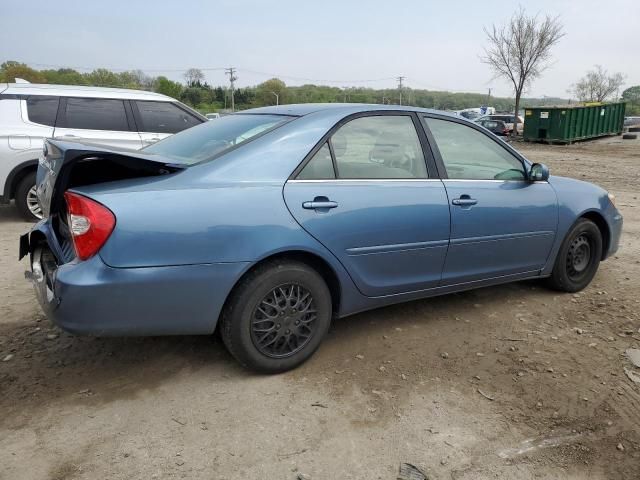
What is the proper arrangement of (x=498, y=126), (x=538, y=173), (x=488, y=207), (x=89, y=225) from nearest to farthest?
(x=89, y=225) < (x=488, y=207) < (x=538, y=173) < (x=498, y=126)

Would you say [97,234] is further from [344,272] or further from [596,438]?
[596,438]

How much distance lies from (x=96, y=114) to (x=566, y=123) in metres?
22.8

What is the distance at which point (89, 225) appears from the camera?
2.55m

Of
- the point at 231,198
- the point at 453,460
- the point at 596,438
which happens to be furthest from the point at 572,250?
the point at 231,198

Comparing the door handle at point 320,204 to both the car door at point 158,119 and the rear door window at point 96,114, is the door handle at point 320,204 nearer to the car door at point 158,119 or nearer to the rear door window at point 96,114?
the car door at point 158,119

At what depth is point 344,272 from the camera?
10.5 feet

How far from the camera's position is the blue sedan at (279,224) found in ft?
8.55

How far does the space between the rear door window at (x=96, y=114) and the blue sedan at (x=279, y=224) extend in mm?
3959

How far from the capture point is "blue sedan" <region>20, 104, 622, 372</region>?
2605 mm

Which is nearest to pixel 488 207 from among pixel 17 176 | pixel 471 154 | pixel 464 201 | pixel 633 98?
pixel 464 201

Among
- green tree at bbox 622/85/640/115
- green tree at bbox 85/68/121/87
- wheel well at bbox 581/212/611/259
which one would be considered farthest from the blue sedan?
green tree at bbox 622/85/640/115

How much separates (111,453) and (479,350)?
7.52ft

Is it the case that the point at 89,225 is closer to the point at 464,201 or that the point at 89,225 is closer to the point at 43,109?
the point at 464,201

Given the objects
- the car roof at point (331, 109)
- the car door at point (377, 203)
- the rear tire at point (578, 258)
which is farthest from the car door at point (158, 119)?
the rear tire at point (578, 258)
